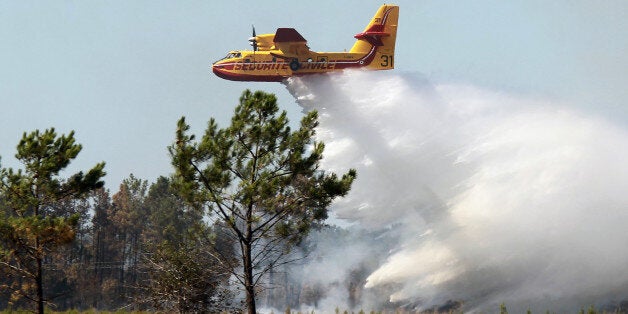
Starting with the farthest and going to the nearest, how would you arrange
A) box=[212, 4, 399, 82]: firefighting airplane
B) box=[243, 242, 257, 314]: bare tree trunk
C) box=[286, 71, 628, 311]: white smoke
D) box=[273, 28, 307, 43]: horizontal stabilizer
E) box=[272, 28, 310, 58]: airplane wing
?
box=[212, 4, 399, 82]: firefighting airplane, box=[272, 28, 310, 58]: airplane wing, box=[273, 28, 307, 43]: horizontal stabilizer, box=[286, 71, 628, 311]: white smoke, box=[243, 242, 257, 314]: bare tree trunk

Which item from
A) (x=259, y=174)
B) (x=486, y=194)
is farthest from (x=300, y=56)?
(x=259, y=174)

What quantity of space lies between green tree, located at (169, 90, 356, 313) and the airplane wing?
682 inches

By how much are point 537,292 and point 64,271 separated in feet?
142

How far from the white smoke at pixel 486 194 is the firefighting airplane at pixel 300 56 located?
9.11 feet

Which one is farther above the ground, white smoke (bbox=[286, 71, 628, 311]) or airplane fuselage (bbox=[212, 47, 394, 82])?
airplane fuselage (bbox=[212, 47, 394, 82])

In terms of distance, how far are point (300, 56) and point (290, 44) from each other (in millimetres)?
767

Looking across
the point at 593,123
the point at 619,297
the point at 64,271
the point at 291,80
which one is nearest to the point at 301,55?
the point at 291,80

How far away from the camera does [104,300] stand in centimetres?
7375

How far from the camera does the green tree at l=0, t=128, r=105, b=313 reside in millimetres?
28672

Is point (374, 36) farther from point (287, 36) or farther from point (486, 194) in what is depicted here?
point (486, 194)

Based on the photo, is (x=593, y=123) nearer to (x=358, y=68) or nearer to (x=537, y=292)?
(x=537, y=292)

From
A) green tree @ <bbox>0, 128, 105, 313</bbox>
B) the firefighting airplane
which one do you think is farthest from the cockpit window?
green tree @ <bbox>0, 128, 105, 313</bbox>

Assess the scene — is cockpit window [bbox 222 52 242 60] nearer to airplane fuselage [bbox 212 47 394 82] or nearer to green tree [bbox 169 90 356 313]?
airplane fuselage [bbox 212 47 394 82]

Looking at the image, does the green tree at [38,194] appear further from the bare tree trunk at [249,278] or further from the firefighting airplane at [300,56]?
the firefighting airplane at [300,56]
